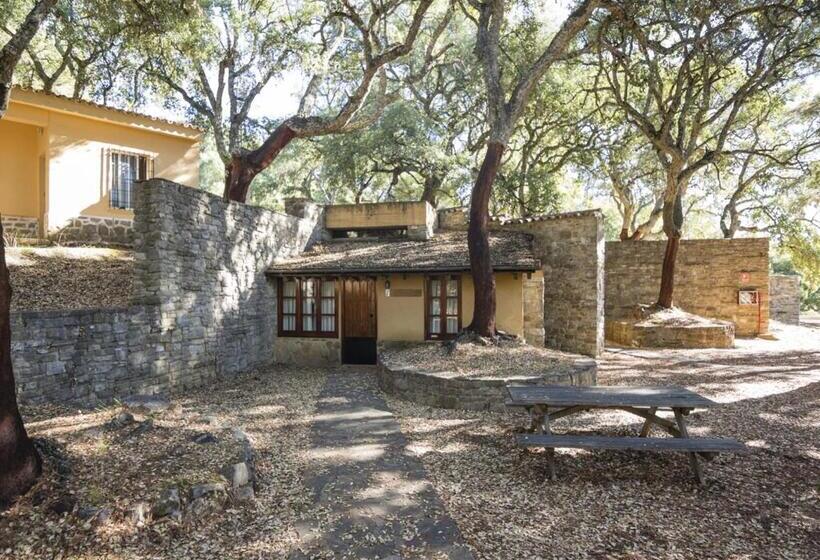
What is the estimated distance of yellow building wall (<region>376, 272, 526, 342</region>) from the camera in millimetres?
10617

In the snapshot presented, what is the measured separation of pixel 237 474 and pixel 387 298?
7.30m

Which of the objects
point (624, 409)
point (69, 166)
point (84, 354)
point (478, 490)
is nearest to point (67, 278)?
point (84, 354)

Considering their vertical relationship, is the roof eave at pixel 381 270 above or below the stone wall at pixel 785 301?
above

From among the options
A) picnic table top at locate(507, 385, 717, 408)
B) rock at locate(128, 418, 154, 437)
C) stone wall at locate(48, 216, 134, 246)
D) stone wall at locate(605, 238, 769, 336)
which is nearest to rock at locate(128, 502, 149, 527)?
rock at locate(128, 418, 154, 437)

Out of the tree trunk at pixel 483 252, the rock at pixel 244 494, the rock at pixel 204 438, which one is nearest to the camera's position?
the rock at pixel 244 494

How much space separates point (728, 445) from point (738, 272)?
14179 mm

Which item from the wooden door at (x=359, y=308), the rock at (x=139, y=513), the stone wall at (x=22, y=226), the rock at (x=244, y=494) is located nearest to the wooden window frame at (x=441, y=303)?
the wooden door at (x=359, y=308)

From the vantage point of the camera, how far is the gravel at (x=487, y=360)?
7.35m

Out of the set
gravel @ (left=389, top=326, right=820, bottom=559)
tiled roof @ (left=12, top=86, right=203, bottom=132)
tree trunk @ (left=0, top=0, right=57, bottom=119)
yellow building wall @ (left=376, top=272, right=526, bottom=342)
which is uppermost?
tiled roof @ (left=12, top=86, right=203, bottom=132)

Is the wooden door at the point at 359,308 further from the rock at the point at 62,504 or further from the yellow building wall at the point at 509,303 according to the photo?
the rock at the point at 62,504

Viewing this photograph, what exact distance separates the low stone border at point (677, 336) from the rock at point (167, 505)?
13661 millimetres

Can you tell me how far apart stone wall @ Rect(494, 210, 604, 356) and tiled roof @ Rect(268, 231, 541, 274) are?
709 millimetres

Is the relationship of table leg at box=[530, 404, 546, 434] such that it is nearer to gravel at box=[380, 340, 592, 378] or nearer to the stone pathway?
the stone pathway

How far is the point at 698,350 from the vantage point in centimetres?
1277
